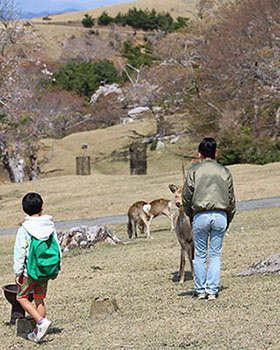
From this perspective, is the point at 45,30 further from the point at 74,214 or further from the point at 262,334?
the point at 262,334

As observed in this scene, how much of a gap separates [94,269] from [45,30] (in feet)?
393

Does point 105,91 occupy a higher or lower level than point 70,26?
lower

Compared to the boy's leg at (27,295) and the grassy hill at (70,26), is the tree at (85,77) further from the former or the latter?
the boy's leg at (27,295)

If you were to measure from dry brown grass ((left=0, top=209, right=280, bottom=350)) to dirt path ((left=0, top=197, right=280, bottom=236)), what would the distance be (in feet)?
29.5

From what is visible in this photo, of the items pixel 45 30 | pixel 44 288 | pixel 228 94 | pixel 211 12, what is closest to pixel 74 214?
pixel 44 288

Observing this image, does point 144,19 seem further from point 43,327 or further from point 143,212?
point 43,327

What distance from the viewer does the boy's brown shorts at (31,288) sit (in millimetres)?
6137

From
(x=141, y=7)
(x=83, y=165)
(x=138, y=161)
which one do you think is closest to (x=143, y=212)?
(x=138, y=161)

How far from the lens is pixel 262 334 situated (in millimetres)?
5449

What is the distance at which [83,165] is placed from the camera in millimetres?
44281

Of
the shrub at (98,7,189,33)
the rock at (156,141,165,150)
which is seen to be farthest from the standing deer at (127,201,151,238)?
the shrub at (98,7,189,33)

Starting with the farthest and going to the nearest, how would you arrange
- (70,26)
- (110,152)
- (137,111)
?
Result: (70,26) < (137,111) < (110,152)

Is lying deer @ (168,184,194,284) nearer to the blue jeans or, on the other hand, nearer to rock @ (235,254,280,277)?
rock @ (235,254,280,277)

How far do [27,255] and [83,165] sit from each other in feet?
126
